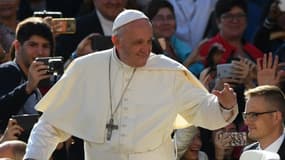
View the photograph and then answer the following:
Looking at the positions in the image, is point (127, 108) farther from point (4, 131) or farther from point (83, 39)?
point (83, 39)

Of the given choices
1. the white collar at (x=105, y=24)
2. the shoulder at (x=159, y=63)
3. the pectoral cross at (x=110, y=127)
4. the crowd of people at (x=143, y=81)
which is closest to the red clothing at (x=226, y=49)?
the crowd of people at (x=143, y=81)

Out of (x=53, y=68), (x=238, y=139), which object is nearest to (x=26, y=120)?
(x=53, y=68)

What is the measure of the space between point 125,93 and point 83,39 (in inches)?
92.5

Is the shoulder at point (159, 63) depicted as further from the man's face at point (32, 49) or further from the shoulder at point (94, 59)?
the man's face at point (32, 49)

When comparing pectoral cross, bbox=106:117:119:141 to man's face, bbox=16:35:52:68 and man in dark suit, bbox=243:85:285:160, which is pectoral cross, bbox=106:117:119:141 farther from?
man's face, bbox=16:35:52:68

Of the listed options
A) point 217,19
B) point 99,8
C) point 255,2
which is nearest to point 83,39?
point 99,8

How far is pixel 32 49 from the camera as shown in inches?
376

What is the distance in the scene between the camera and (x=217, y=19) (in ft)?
35.7

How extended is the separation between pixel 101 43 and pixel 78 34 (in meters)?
1.02

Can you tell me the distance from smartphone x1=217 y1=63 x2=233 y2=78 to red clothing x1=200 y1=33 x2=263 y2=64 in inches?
22.0

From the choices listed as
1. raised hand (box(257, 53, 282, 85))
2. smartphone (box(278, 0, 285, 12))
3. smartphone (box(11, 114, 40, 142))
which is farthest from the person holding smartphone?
smartphone (box(278, 0, 285, 12))

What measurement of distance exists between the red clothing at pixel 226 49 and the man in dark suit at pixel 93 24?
885 mm

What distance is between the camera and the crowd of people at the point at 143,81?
312 inches

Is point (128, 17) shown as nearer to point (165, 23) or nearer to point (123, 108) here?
point (123, 108)
